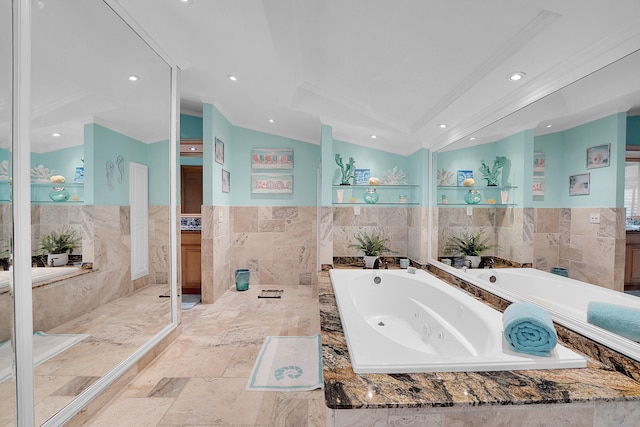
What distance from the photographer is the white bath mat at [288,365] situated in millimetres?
2018

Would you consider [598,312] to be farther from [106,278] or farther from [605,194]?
[106,278]

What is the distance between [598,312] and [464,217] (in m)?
1.43

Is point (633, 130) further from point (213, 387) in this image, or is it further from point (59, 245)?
point (59, 245)

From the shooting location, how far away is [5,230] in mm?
1253

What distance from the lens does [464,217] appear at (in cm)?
276

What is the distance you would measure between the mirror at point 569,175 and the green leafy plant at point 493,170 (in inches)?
Result: 1.8

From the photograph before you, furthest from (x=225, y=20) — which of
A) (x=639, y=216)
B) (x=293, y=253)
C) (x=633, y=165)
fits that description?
(x=293, y=253)

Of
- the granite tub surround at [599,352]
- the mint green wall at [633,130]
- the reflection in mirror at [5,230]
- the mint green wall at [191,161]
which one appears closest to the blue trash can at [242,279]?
the mint green wall at [191,161]

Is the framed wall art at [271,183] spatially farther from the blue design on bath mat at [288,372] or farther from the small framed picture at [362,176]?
the blue design on bath mat at [288,372]

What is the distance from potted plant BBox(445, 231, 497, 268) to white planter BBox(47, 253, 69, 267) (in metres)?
2.88

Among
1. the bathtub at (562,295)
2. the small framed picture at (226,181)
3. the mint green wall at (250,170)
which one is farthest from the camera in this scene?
the mint green wall at (250,170)

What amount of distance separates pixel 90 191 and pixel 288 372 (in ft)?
5.96

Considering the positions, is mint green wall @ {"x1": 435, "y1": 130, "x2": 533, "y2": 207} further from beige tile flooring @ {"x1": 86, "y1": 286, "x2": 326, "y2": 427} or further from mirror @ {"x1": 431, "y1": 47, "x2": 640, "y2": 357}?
beige tile flooring @ {"x1": 86, "y1": 286, "x2": 326, "y2": 427}

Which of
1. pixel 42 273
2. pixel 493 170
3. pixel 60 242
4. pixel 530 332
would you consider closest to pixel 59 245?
pixel 60 242
